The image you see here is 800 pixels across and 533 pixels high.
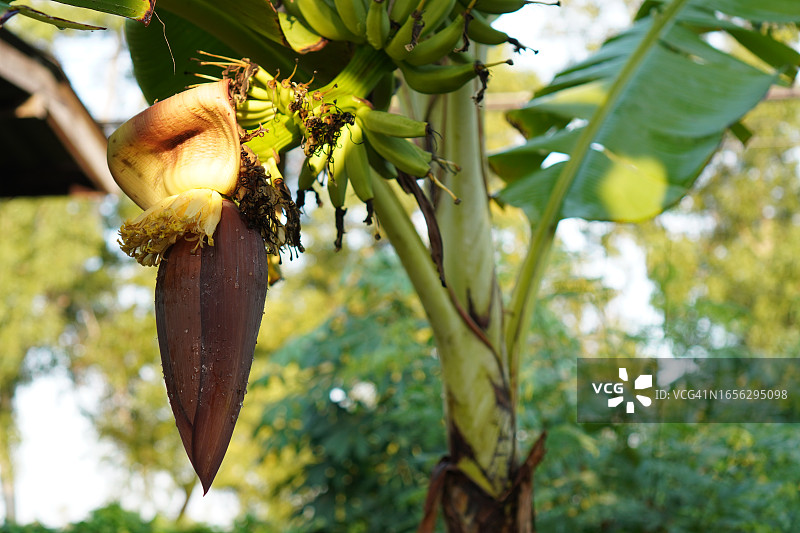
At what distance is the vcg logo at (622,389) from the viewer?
1999 mm

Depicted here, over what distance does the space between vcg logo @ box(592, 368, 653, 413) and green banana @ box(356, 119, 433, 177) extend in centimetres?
148

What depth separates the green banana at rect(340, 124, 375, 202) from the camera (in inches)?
27.9

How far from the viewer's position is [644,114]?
144cm

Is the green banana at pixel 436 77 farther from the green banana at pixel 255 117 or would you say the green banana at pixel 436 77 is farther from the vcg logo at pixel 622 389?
the vcg logo at pixel 622 389

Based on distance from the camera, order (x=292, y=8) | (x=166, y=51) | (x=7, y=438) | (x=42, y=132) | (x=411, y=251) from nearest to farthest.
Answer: (x=292, y=8) < (x=166, y=51) < (x=411, y=251) < (x=42, y=132) < (x=7, y=438)

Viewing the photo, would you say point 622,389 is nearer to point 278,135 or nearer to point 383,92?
point 383,92

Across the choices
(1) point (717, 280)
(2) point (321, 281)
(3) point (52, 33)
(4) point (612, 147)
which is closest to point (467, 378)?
(4) point (612, 147)

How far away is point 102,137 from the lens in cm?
227

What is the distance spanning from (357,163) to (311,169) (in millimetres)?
57

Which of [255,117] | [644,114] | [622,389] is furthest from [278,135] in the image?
[622,389]

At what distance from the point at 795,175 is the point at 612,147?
26.7 feet

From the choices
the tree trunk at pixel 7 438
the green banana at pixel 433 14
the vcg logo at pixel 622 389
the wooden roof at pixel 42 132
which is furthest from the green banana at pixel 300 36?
the tree trunk at pixel 7 438

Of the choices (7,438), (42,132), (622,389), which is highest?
(42,132)

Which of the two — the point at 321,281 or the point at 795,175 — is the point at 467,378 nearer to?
the point at 321,281
